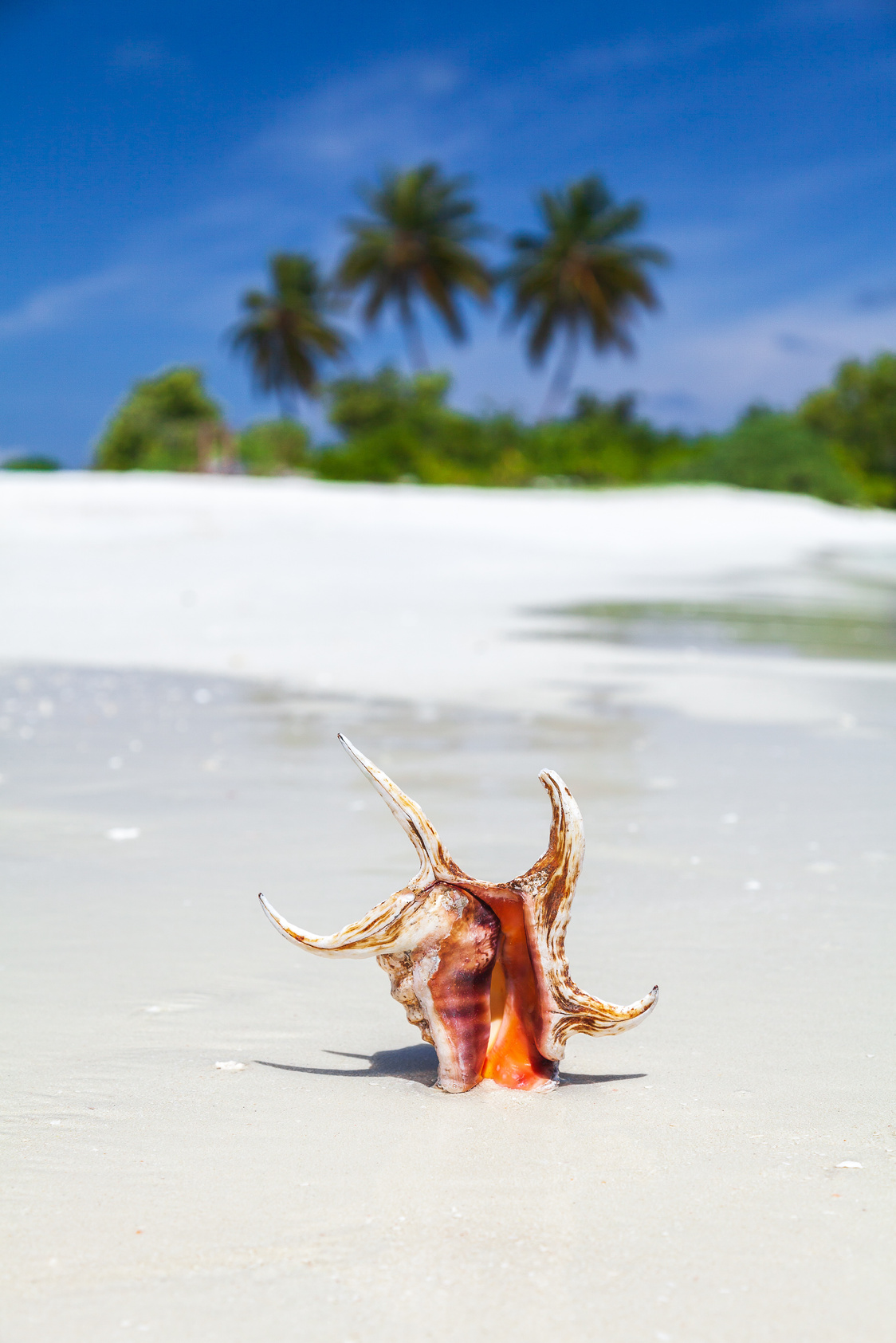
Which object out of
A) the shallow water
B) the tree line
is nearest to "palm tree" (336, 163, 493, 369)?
the tree line

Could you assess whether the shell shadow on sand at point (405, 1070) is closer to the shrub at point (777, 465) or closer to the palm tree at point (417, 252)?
the shrub at point (777, 465)

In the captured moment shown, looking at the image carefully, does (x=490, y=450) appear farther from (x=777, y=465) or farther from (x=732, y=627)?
(x=732, y=627)

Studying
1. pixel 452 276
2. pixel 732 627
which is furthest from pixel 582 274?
pixel 732 627

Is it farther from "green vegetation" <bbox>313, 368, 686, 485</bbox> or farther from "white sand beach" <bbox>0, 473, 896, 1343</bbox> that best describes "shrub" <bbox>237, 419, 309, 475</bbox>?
"white sand beach" <bbox>0, 473, 896, 1343</bbox>

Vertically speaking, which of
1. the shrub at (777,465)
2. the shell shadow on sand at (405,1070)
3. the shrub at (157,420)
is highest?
the shrub at (157,420)

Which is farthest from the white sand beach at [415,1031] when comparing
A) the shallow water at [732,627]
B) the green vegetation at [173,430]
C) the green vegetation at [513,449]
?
the green vegetation at [173,430]

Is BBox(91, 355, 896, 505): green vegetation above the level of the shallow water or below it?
above

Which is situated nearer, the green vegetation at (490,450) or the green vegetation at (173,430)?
the green vegetation at (490,450)
